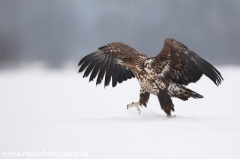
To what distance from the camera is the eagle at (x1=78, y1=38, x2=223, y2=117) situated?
Answer: 614cm

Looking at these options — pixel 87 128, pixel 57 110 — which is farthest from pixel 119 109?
pixel 87 128

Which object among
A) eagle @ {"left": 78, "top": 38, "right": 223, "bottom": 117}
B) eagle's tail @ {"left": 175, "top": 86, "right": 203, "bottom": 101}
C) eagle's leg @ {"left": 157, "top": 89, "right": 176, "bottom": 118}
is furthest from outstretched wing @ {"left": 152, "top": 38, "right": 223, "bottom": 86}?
eagle's leg @ {"left": 157, "top": 89, "right": 176, "bottom": 118}

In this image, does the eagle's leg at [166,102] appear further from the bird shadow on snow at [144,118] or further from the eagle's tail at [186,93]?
the eagle's tail at [186,93]

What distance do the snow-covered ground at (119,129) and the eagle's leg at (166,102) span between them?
7.1 inches

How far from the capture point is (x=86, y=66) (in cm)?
672

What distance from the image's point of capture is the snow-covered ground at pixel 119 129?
4102 millimetres

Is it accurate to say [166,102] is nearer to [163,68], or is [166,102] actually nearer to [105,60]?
[163,68]

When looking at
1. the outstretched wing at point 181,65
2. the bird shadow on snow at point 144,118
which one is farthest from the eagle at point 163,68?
the bird shadow on snow at point 144,118

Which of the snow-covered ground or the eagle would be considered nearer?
the snow-covered ground

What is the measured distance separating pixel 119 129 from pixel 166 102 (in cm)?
136

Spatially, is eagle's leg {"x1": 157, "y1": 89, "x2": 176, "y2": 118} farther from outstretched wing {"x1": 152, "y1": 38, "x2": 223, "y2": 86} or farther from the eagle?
outstretched wing {"x1": 152, "y1": 38, "x2": 223, "y2": 86}

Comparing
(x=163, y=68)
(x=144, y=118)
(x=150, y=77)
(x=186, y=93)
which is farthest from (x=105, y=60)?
(x=186, y=93)

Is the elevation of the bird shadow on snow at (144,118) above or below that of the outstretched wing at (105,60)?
below

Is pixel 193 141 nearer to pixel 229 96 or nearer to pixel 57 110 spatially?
pixel 57 110
